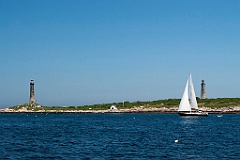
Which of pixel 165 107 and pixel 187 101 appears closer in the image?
Result: pixel 187 101

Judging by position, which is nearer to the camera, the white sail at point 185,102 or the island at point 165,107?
the white sail at point 185,102

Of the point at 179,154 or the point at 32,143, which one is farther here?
the point at 32,143

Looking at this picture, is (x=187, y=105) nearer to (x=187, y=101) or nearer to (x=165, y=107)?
(x=187, y=101)

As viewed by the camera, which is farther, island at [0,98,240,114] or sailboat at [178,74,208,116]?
island at [0,98,240,114]

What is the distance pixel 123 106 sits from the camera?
200 meters

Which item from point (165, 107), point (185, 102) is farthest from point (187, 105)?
point (165, 107)

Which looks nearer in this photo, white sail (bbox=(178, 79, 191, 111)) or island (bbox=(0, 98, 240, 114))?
white sail (bbox=(178, 79, 191, 111))

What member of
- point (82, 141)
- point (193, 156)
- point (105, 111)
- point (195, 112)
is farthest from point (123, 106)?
point (193, 156)

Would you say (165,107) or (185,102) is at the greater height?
(185,102)

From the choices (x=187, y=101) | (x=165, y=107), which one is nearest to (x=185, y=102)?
(x=187, y=101)

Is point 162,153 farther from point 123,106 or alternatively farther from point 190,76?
point 123,106

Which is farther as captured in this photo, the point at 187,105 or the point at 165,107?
the point at 165,107

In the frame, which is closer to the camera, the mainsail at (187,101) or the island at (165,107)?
the mainsail at (187,101)

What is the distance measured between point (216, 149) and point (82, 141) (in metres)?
17.2
